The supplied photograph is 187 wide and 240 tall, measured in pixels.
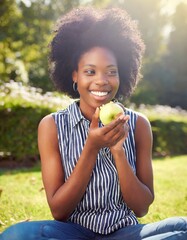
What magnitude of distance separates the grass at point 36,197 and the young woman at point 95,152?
0.98 meters

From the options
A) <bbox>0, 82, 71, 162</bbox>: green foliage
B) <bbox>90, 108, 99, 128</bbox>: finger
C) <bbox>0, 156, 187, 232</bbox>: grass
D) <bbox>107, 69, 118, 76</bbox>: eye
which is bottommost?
<bbox>0, 156, 187, 232</bbox>: grass

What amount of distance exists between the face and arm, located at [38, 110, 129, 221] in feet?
0.92

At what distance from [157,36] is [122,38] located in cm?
3676

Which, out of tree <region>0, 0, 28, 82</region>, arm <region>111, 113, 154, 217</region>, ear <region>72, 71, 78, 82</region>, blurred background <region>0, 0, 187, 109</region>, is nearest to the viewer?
arm <region>111, 113, 154, 217</region>

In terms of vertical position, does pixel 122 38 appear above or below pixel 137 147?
above

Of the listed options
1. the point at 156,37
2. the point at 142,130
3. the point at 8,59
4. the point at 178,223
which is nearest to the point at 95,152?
the point at 142,130

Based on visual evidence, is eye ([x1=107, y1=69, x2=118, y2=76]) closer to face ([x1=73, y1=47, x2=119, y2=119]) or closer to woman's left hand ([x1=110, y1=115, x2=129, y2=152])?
face ([x1=73, y1=47, x2=119, y2=119])

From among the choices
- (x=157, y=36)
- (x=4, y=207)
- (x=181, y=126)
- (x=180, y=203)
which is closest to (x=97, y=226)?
(x=4, y=207)

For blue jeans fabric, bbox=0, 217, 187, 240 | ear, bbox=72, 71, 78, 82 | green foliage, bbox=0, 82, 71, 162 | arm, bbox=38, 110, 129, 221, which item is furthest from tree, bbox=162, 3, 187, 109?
blue jeans fabric, bbox=0, 217, 187, 240

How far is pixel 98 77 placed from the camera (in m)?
3.01

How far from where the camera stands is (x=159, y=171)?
841 cm

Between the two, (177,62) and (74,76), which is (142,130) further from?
(177,62)

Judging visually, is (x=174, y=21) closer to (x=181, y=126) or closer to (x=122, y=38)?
(x=181, y=126)

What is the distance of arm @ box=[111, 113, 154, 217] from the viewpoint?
284 centimetres
